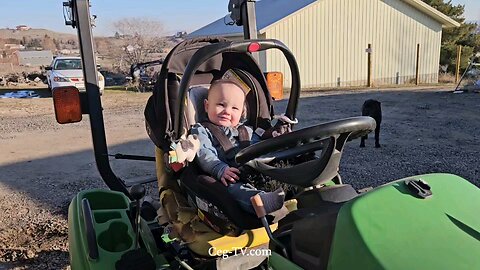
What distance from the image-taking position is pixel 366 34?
19609mm

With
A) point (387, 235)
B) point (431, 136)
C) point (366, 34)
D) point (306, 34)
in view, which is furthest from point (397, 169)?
point (366, 34)

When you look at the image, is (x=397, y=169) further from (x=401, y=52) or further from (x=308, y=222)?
(x=401, y=52)

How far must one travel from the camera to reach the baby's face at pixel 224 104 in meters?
2.37

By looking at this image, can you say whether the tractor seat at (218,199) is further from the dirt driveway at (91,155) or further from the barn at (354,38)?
the barn at (354,38)

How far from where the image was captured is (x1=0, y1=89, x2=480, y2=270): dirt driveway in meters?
3.84

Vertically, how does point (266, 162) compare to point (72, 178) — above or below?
above

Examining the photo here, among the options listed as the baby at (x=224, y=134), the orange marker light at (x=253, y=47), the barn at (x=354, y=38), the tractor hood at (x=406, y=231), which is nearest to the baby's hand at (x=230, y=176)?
the baby at (x=224, y=134)

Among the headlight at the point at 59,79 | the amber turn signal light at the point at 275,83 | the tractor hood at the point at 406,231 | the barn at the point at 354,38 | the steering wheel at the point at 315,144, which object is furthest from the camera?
the barn at the point at 354,38

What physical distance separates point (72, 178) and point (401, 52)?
1844cm

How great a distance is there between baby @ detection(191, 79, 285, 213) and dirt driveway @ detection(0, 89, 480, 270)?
5.71 ft

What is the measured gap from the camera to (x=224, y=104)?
2369 mm

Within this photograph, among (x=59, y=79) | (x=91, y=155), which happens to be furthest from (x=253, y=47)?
(x=59, y=79)

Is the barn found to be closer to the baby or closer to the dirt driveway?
the dirt driveway

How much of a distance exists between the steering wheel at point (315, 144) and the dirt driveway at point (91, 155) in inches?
91.7
